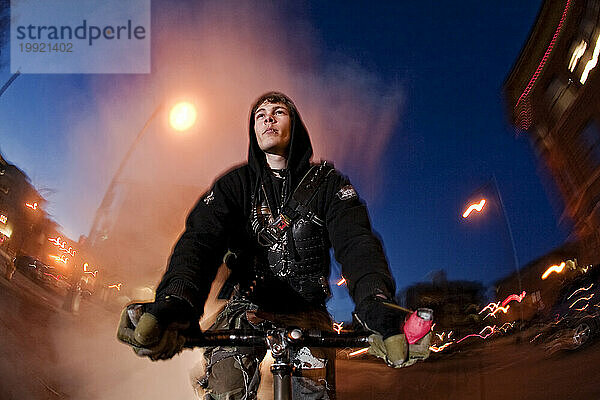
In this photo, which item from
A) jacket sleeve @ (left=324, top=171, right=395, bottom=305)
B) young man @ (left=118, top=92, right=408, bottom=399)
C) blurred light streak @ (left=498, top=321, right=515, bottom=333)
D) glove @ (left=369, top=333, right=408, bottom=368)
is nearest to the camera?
glove @ (left=369, top=333, right=408, bottom=368)

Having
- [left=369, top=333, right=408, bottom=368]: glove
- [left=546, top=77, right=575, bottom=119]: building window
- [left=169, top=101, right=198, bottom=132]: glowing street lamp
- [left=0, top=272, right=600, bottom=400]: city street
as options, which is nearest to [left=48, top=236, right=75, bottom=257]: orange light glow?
[left=0, top=272, right=600, bottom=400]: city street

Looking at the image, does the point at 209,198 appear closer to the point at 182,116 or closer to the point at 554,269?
the point at 182,116

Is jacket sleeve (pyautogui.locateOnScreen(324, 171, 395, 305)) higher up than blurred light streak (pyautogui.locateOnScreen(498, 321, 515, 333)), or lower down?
lower down

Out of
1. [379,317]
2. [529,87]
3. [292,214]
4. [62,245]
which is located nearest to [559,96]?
[529,87]

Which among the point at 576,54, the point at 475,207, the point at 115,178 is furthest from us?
the point at 475,207

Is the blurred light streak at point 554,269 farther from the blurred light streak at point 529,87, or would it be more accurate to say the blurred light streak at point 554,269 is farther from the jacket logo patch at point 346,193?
the jacket logo patch at point 346,193

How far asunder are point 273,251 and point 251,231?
167 mm

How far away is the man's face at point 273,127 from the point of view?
2.48 metres

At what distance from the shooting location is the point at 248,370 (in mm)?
1970

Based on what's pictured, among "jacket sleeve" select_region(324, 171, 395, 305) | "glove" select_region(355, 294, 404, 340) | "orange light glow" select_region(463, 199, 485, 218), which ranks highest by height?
"orange light glow" select_region(463, 199, 485, 218)

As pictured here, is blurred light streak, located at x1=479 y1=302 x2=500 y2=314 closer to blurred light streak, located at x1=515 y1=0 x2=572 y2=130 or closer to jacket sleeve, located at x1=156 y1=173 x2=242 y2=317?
blurred light streak, located at x1=515 y1=0 x2=572 y2=130

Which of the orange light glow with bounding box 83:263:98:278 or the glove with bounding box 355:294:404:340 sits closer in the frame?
the glove with bounding box 355:294:404:340

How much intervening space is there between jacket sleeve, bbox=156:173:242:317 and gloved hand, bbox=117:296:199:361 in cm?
17

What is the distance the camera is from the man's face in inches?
97.7
